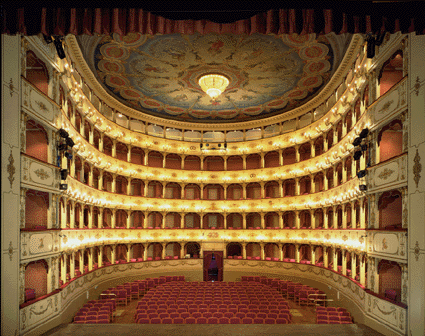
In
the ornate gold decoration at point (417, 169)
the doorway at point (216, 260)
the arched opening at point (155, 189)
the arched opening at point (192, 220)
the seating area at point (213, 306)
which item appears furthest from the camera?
the arched opening at point (192, 220)

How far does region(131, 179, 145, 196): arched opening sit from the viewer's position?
113ft

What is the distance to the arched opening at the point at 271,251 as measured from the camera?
3409 cm

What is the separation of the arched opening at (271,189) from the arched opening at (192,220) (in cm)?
772

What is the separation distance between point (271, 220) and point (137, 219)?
1344cm

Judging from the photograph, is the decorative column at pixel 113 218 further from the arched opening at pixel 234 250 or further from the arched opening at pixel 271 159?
the arched opening at pixel 271 159

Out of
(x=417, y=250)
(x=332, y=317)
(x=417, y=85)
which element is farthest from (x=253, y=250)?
(x=417, y=85)

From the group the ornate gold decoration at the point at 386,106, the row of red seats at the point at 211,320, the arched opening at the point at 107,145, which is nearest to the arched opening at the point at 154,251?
the arched opening at the point at 107,145

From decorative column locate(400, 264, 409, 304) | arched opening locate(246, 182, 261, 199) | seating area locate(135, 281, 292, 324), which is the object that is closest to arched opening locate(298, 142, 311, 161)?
arched opening locate(246, 182, 261, 199)

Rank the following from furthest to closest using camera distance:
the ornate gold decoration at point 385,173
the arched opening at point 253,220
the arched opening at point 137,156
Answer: the arched opening at point 253,220 < the arched opening at point 137,156 < the ornate gold decoration at point 385,173

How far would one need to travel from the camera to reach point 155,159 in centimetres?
3678

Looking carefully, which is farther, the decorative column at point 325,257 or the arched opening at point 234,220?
the arched opening at point 234,220

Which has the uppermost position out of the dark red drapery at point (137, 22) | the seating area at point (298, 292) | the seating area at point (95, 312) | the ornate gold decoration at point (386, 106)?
the dark red drapery at point (137, 22)

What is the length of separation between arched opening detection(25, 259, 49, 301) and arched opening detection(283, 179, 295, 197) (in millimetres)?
23346

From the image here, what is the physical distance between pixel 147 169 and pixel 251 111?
11.7 m
